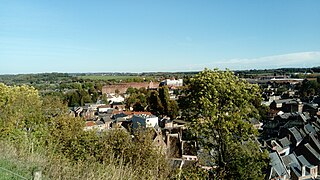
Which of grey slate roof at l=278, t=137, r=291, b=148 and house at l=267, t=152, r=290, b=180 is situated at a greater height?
house at l=267, t=152, r=290, b=180

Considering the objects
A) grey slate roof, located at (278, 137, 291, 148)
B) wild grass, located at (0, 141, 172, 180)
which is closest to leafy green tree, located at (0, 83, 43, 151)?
wild grass, located at (0, 141, 172, 180)

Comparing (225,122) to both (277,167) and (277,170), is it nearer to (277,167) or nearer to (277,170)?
(277,170)

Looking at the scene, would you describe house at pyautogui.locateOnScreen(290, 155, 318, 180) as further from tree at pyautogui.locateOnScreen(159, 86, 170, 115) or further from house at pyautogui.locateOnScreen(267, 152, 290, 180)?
tree at pyautogui.locateOnScreen(159, 86, 170, 115)

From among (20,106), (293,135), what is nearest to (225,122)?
(20,106)

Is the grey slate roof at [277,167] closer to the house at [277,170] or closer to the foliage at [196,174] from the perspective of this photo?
the house at [277,170]

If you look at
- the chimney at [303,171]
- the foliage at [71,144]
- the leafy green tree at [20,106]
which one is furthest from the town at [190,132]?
the leafy green tree at [20,106]

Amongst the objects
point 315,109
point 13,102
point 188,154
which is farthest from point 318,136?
point 13,102

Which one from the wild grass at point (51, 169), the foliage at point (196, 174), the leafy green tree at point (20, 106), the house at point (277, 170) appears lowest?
the house at point (277, 170)

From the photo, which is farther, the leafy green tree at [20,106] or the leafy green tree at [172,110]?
the leafy green tree at [172,110]

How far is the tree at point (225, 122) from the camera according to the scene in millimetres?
10797

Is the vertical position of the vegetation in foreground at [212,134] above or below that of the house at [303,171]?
above

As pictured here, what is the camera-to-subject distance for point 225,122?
35.4ft

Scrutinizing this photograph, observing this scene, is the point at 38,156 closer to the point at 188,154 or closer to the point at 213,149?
the point at 213,149

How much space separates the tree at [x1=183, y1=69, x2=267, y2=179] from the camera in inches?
425
